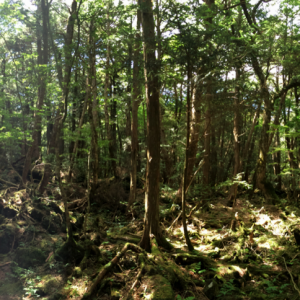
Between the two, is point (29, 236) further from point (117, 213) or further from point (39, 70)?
point (39, 70)

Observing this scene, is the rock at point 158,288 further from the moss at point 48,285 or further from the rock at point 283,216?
the rock at point 283,216

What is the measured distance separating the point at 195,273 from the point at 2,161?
14.0 m

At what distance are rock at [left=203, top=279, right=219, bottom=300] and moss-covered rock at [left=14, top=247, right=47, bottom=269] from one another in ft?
15.6

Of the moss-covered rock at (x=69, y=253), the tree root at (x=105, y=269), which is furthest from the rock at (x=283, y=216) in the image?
the moss-covered rock at (x=69, y=253)

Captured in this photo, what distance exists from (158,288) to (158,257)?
1312mm

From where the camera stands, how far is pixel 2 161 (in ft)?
48.9

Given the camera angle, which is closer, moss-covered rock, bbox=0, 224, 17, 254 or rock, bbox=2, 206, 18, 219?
moss-covered rock, bbox=0, 224, 17, 254

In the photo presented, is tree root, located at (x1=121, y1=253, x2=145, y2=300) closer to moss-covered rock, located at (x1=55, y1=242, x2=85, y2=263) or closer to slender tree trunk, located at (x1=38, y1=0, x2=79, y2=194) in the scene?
moss-covered rock, located at (x1=55, y1=242, x2=85, y2=263)

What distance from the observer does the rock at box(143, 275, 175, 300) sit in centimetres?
491

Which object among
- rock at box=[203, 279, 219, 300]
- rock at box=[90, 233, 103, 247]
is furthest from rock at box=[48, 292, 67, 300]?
rock at box=[203, 279, 219, 300]

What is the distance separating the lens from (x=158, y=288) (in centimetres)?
515

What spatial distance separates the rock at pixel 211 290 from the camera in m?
5.29

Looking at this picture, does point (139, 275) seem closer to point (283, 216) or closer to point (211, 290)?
point (211, 290)

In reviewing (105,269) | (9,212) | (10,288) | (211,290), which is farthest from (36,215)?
(211,290)
